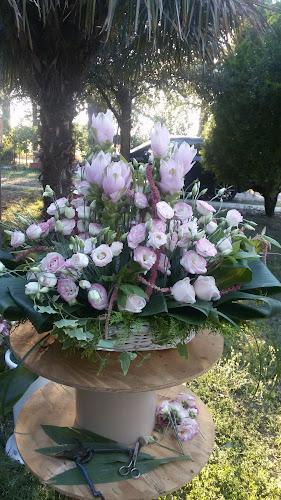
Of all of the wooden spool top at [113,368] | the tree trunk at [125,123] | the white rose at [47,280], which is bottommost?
the wooden spool top at [113,368]

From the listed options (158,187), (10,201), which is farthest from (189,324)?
(10,201)

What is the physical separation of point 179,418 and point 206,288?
0.61 m

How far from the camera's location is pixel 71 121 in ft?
15.3

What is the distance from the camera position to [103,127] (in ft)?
4.18

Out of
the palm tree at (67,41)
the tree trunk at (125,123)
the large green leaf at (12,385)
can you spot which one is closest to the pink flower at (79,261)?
the large green leaf at (12,385)

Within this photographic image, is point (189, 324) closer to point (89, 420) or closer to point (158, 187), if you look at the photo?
point (158, 187)

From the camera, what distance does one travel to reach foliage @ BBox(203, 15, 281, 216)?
6.42 metres

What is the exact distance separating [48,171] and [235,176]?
370 centimetres

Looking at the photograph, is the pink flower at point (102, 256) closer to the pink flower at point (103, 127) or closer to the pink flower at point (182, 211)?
the pink flower at point (182, 211)

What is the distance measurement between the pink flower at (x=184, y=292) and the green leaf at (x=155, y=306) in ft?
0.12

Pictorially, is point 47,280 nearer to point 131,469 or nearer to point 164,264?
point 164,264

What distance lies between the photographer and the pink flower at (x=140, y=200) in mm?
1217

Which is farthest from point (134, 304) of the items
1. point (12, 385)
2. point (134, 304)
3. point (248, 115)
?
point (248, 115)

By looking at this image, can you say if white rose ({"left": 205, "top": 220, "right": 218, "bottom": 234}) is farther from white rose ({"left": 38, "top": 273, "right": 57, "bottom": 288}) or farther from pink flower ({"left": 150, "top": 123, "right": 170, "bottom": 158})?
white rose ({"left": 38, "top": 273, "right": 57, "bottom": 288})
